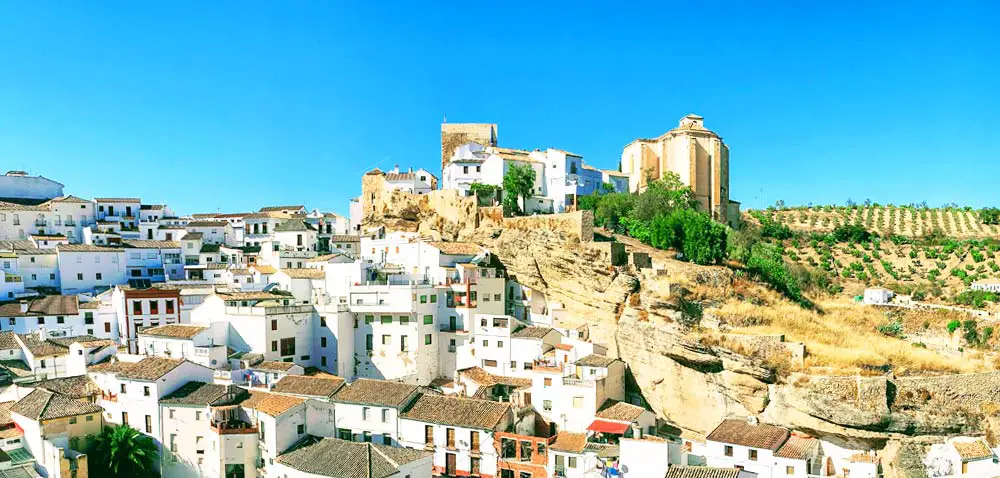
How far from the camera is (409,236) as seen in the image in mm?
42281

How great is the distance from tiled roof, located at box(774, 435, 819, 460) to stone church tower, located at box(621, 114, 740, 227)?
74.7 ft

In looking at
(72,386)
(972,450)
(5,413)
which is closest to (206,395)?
(72,386)

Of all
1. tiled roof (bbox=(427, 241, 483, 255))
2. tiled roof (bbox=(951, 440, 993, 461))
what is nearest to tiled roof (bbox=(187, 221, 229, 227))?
tiled roof (bbox=(427, 241, 483, 255))

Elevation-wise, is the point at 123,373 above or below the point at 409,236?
below

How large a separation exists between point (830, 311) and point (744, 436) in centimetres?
1613

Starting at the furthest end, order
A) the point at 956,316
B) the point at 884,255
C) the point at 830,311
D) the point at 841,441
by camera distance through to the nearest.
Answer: the point at 884,255 → the point at 956,316 → the point at 830,311 → the point at 841,441

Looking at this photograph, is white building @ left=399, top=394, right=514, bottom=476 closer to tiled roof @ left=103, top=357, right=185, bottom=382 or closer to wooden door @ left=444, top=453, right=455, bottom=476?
wooden door @ left=444, top=453, right=455, bottom=476

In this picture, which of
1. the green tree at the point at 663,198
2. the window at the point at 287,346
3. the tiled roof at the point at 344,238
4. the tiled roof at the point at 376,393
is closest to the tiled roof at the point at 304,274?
the window at the point at 287,346

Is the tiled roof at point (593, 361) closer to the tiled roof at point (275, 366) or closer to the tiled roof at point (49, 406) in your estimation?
the tiled roof at point (275, 366)

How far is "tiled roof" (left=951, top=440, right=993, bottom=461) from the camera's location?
931 inches

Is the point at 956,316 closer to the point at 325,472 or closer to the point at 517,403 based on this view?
the point at 517,403

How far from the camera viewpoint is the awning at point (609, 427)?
25.8m

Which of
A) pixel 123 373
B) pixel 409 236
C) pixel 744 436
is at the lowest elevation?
pixel 744 436

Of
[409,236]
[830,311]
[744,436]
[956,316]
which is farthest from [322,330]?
[956,316]
